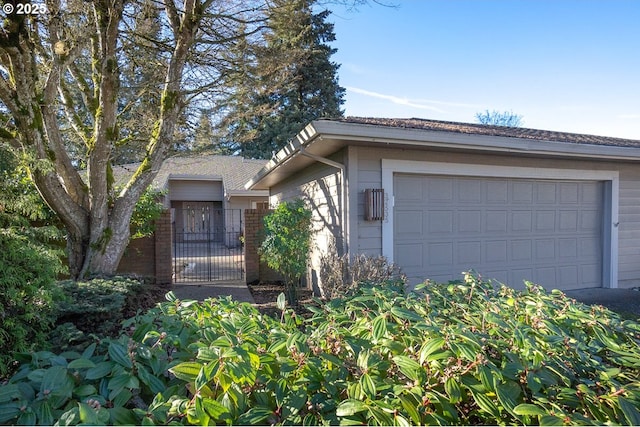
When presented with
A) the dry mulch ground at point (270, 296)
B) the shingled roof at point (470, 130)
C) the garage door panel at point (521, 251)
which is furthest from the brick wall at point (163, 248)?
the garage door panel at point (521, 251)

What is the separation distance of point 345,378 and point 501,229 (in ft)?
20.4

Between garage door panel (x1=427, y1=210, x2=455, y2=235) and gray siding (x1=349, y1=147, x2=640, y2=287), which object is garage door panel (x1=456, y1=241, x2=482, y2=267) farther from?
gray siding (x1=349, y1=147, x2=640, y2=287)

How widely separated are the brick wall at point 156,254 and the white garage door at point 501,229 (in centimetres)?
544

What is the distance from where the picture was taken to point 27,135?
196 inches

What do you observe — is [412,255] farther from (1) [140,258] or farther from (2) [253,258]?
(1) [140,258]

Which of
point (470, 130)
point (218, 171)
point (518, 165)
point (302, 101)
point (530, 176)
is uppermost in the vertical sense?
point (302, 101)

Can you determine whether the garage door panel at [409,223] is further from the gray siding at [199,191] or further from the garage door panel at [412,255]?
the gray siding at [199,191]

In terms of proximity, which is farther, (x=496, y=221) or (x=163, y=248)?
(x=163, y=248)

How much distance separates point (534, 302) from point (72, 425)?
2.10 m

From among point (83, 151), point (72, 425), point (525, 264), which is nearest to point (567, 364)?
point (72, 425)

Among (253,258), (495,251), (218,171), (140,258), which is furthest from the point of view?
(218,171)

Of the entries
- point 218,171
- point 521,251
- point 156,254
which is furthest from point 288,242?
point 218,171

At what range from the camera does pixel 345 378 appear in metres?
1.31

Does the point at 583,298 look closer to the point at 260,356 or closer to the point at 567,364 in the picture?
the point at 567,364
